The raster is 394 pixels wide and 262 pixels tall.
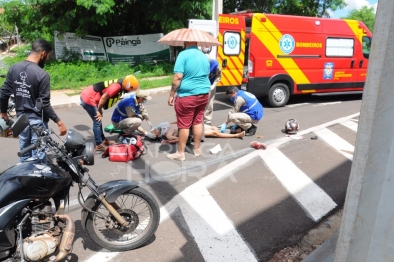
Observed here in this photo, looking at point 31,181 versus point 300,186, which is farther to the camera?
point 300,186

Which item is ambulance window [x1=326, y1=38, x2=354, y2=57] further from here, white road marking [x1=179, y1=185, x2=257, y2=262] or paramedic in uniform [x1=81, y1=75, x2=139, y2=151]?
white road marking [x1=179, y1=185, x2=257, y2=262]

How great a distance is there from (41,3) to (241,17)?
366 inches

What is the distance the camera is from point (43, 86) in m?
3.85

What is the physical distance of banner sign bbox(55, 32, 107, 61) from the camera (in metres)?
15.6

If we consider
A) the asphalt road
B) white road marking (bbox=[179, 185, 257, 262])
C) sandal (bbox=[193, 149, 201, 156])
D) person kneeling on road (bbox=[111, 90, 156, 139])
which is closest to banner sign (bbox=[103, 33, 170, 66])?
the asphalt road

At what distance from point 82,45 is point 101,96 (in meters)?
11.5

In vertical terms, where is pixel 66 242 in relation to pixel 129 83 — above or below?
below

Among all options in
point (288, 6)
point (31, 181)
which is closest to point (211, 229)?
point (31, 181)

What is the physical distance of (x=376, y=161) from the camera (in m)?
1.85

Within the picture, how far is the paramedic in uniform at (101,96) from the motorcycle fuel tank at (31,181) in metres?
2.67

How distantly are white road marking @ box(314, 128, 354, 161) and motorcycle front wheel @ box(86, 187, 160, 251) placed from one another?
3801 millimetres

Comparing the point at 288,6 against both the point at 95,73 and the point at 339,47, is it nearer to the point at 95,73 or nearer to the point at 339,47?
the point at 339,47

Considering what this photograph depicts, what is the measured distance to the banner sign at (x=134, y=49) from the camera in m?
16.3

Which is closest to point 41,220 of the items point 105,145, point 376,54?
point 376,54
